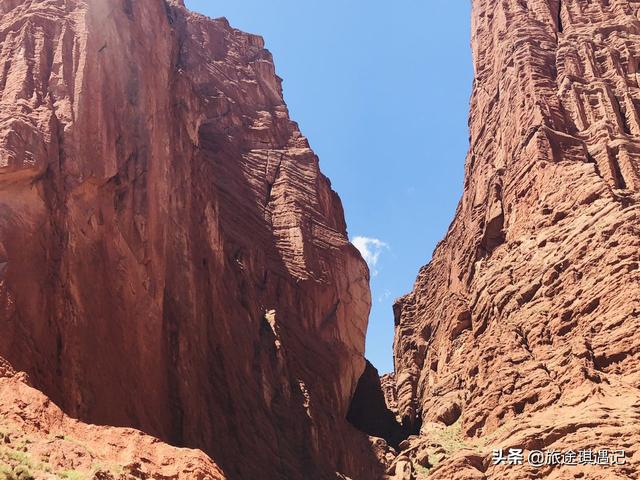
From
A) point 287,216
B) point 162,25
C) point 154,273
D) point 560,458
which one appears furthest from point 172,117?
point 560,458

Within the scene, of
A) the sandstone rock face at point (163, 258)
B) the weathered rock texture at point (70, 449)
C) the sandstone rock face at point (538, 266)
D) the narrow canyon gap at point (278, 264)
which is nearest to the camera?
the weathered rock texture at point (70, 449)

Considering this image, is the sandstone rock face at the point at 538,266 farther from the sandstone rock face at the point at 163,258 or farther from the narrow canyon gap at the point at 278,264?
the sandstone rock face at the point at 163,258

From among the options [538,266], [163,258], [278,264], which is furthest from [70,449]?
[538,266]

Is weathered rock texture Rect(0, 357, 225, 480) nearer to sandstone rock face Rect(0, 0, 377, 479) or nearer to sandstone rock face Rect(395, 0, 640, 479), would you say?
sandstone rock face Rect(0, 0, 377, 479)

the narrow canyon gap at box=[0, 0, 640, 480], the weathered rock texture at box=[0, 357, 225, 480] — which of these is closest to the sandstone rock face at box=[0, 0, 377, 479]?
the narrow canyon gap at box=[0, 0, 640, 480]

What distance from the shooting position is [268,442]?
1745 inches

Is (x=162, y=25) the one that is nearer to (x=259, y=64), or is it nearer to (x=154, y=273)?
(x=154, y=273)

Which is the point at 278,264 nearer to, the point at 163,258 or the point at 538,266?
the point at 538,266

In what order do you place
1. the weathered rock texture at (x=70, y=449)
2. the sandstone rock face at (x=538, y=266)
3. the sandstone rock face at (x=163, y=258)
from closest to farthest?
the weathered rock texture at (x=70, y=449) < the sandstone rock face at (x=163, y=258) < the sandstone rock face at (x=538, y=266)

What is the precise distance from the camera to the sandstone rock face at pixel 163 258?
29531mm

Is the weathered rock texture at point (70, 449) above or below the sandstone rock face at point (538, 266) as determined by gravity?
below

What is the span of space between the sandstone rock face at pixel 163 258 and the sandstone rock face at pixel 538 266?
7.33 m

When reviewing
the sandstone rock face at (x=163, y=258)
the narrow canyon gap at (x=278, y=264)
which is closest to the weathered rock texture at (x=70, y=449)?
the narrow canyon gap at (x=278, y=264)

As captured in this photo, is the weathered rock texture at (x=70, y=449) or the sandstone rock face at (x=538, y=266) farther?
the sandstone rock face at (x=538, y=266)
